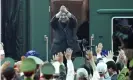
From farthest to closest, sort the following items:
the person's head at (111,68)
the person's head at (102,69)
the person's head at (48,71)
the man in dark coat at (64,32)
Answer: the man in dark coat at (64,32)
the person's head at (111,68)
the person's head at (102,69)
the person's head at (48,71)

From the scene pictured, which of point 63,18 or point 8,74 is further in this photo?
point 63,18

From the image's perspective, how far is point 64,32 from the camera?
368 inches

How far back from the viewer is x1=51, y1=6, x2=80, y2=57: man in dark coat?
30.1ft

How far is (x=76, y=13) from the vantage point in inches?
361

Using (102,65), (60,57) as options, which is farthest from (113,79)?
(60,57)

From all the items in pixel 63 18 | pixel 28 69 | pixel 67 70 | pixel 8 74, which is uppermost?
pixel 63 18

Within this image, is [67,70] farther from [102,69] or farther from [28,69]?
[28,69]

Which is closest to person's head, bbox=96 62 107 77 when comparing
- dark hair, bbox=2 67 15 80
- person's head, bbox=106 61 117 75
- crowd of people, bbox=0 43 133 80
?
crowd of people, bbox=0 43 133 80

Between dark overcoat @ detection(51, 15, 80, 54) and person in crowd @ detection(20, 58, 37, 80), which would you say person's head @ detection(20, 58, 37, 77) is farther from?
dark overcoat @ detection(51, 15, 80, 54)

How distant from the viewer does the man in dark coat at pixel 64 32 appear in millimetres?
9180

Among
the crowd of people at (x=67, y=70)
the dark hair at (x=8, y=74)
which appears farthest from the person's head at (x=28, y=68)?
the dark hair at (x=8, y=74)

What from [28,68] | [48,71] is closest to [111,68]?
[48,71]

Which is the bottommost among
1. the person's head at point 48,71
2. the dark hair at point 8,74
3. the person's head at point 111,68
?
the person's head at point 111,68

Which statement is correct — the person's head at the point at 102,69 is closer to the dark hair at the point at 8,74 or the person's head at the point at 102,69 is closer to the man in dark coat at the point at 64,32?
the dark hair at the point at 8,74
